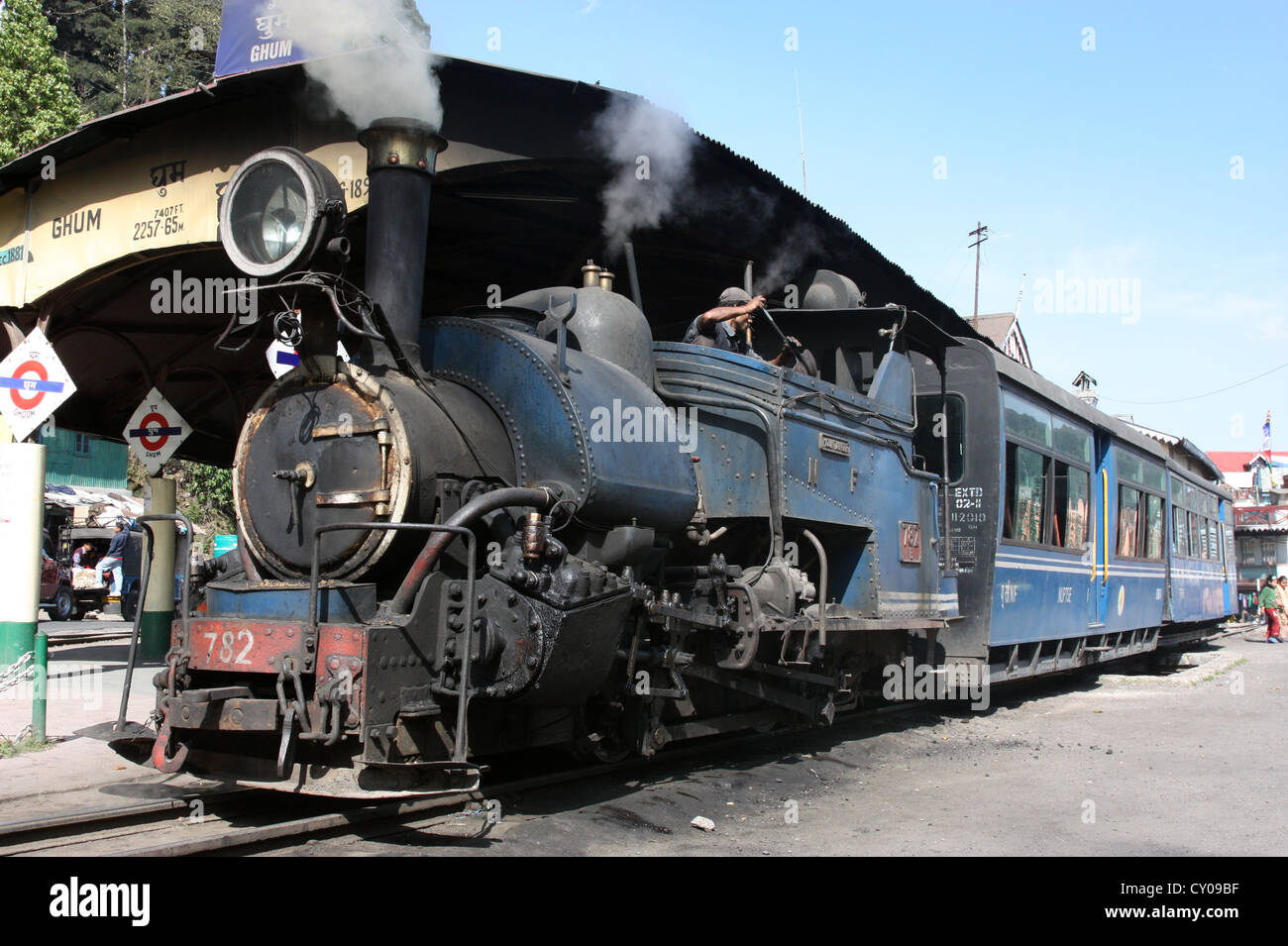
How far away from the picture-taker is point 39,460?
908cm

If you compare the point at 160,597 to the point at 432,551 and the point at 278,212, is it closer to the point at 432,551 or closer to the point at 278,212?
the point at 278,212

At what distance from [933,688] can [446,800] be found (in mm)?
5087

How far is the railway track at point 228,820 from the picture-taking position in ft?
15.5

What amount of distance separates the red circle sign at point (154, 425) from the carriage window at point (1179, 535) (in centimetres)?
1405

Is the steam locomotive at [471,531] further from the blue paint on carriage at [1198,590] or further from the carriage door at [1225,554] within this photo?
the carriage door at [1225,554]

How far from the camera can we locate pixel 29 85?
21750 millimetres

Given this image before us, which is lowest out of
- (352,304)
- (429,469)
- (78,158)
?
(429,469)

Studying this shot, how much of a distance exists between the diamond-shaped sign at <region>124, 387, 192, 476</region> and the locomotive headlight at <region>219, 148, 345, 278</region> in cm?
488

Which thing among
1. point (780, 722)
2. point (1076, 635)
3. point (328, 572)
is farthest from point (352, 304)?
point (1076, 635)


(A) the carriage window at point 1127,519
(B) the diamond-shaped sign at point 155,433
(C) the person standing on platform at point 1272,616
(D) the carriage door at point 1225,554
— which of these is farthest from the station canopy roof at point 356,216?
(C) the person standing on platform at point 1272,616

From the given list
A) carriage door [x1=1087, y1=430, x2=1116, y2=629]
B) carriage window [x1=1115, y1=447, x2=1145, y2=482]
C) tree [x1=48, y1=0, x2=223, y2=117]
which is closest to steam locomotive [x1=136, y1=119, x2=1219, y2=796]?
carriage door [x1=1087, y1=430, x2=1116, y2=629]

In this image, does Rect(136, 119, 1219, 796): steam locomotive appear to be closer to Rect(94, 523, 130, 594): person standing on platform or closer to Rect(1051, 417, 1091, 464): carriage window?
Rect(1051, 417, 1091, 464): carriage window
